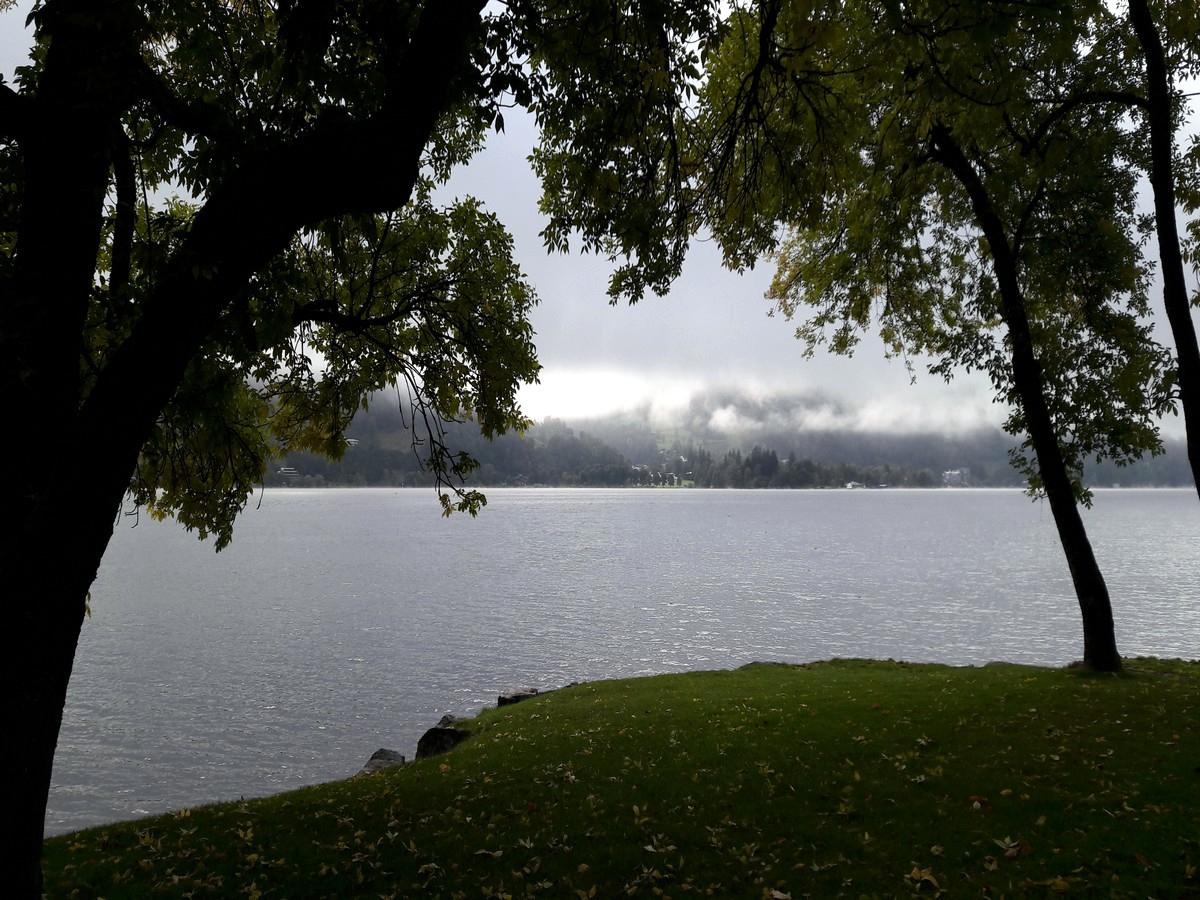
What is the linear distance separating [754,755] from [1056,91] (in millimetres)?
12881

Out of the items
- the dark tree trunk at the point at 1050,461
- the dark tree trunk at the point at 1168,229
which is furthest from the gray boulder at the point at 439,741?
the dark tree trunk at the point at 1168,229

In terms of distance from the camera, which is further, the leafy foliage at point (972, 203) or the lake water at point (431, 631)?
the lake water at point (431, 631)

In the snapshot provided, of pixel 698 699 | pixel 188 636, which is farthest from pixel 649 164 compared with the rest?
pixel 188 636

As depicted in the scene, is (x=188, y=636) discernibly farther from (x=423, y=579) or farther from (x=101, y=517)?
(x=101, y=517)

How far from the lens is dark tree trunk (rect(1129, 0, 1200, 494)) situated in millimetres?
9344

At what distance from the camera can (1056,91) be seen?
41.5 feet

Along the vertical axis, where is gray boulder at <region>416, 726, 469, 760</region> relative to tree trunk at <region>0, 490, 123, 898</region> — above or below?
below

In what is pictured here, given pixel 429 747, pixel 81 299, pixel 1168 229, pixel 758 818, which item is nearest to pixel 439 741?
pixel 429 747

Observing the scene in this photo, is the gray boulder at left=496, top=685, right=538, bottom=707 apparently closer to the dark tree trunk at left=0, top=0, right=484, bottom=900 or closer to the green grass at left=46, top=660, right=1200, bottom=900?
the green grass at left=46, top=660, right=1200, bottom=900

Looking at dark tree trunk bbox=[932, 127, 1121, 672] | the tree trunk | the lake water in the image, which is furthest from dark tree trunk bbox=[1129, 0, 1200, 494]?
the lake water

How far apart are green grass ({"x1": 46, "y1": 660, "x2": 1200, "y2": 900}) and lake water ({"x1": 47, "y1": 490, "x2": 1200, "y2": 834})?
1147cm

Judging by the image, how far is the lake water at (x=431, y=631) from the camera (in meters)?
21.8

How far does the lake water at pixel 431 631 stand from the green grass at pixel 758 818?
451 inches

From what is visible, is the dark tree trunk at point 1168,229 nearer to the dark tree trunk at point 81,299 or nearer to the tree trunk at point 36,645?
the dark tree trunk at point 81,299
